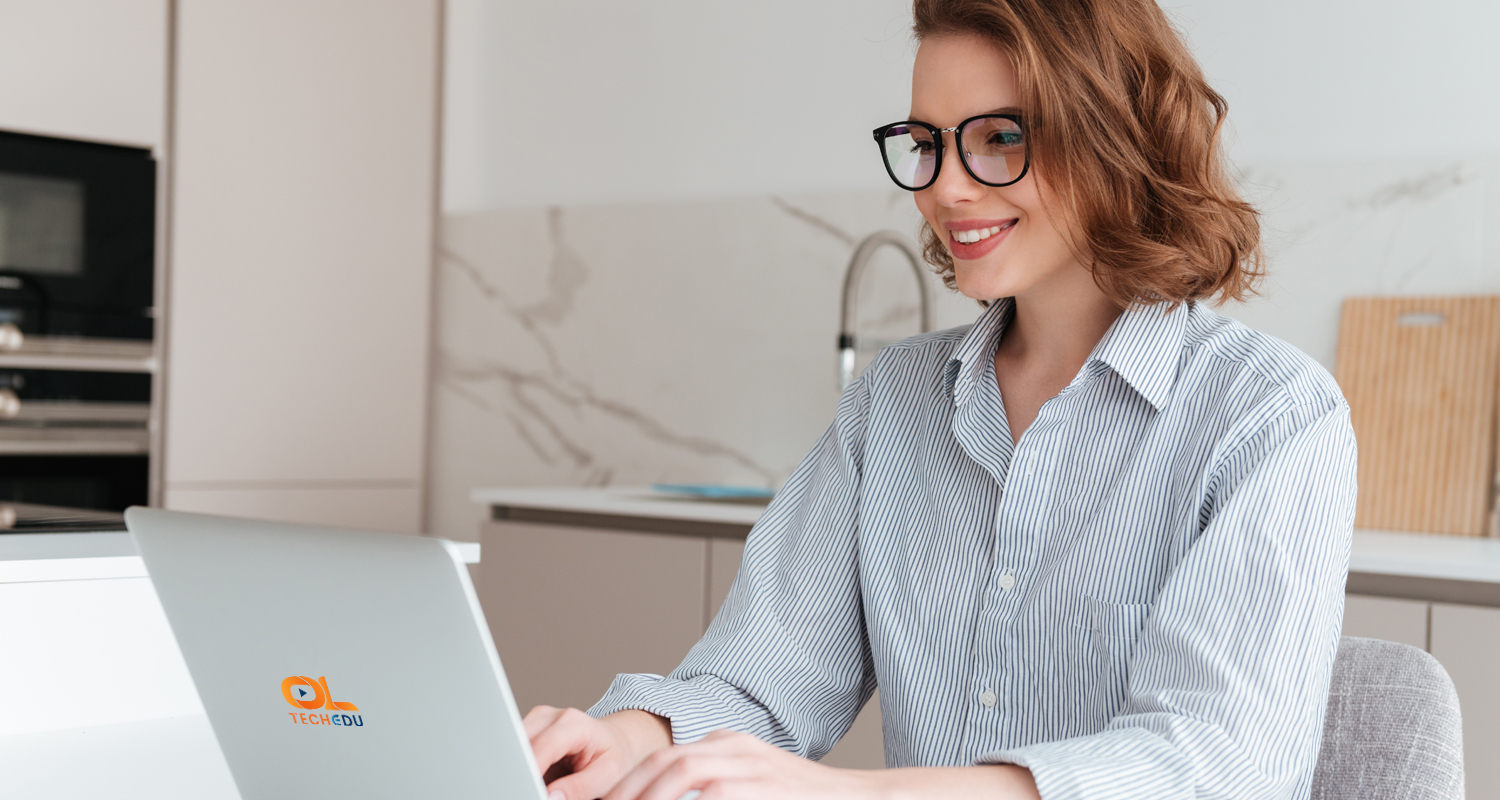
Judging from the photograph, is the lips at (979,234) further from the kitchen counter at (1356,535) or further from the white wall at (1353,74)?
the white wall at (1353,74)

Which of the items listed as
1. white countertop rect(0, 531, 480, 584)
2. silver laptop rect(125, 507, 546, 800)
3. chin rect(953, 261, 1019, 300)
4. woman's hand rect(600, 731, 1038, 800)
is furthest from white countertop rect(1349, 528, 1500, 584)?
silver laptop rect(125, 507, 546, 800)

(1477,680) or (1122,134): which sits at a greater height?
(1122,134)

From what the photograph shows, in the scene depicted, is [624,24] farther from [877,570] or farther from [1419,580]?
[877,570]

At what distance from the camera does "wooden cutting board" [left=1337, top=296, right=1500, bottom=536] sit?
2111mm

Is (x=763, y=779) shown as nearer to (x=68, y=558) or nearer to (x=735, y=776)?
(x=735, y=776)

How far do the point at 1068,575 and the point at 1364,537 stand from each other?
4.19 ft

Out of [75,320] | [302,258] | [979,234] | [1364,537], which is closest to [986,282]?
[979,234]

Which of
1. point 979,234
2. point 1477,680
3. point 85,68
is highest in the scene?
point 85,68

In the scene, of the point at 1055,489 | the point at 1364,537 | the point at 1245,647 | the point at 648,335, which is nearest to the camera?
the point at 1245,647

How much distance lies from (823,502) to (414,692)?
0.57m

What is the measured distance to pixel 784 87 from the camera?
2967 mm

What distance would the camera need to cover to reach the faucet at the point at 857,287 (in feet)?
8.55

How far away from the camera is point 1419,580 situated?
1736mm

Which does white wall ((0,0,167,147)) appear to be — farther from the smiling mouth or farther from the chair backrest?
the chair backrest
